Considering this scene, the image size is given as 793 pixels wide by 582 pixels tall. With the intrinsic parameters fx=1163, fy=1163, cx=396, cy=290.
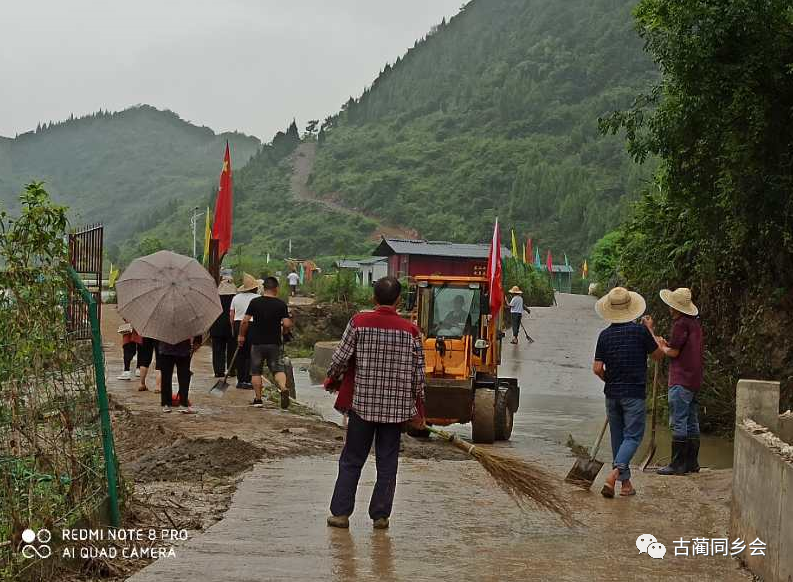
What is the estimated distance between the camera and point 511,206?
133500mm

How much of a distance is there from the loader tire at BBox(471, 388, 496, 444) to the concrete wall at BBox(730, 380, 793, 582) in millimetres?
6894

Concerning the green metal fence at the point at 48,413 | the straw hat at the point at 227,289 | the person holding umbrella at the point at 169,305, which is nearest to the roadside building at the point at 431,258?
the straw hat at the point at 227,289

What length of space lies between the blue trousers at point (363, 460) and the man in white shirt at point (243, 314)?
8359 mm

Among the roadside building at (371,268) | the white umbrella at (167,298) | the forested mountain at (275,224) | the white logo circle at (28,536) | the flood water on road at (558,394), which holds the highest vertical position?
the forested mountain at (275,224)

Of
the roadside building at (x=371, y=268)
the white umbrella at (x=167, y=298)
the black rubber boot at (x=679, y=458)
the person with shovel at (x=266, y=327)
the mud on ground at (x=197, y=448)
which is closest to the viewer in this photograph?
the mud on ground at (x=197, y=448)

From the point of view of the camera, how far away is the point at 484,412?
50.0 feet

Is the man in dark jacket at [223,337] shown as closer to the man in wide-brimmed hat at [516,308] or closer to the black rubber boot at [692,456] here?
the black rubber boot at [692,456]

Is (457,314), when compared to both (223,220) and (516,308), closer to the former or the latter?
(223,220)

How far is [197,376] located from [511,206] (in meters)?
116

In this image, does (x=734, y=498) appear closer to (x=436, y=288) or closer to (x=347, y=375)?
(x=347, y=375)

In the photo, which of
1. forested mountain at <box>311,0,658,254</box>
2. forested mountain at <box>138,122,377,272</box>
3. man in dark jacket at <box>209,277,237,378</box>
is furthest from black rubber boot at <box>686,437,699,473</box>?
forested mountain at <box>311,0,658,254</box>

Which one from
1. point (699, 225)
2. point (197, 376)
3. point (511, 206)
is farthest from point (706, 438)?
point (511, 206)

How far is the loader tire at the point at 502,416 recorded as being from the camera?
15797 mm

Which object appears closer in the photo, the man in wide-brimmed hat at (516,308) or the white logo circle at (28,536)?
the white logo circle at (28,536)
